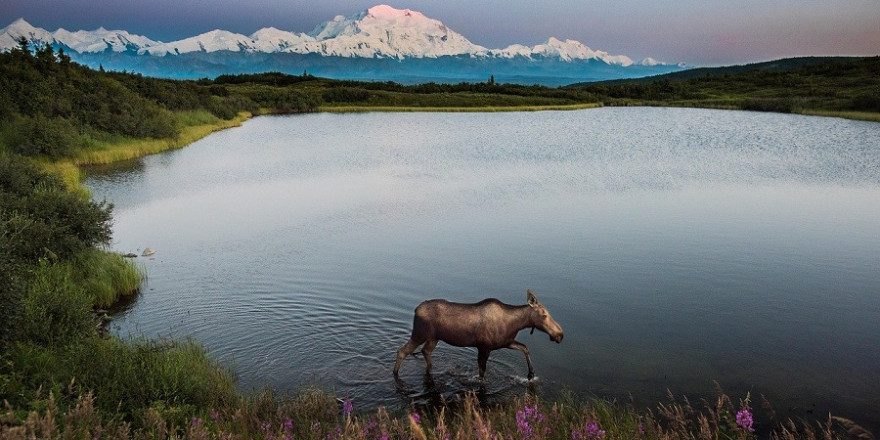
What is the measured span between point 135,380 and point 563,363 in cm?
798

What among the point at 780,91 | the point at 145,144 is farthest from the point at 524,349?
the point at 780,91

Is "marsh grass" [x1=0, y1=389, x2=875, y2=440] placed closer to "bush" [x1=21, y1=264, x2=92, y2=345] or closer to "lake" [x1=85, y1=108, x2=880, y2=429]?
"lake" [x1=85, y1=108, x2=880, y2=429]

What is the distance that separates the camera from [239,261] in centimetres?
2116

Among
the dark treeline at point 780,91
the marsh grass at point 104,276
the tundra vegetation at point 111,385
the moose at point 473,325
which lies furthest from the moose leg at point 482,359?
the dark treeline at point 780,91

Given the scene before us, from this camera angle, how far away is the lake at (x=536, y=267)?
493 inches

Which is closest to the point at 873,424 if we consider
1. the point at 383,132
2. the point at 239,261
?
the point at 239,261

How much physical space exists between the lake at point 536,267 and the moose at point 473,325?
0.71 m

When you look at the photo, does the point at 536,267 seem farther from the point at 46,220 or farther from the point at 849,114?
the point at 849,114

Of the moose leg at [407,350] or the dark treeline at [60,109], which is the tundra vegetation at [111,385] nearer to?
the dark treeline at [60,109]

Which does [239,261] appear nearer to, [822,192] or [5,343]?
[5,343]

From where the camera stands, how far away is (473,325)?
11719 millimetres

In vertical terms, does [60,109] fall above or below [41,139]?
above

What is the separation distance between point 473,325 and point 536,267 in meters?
8.89

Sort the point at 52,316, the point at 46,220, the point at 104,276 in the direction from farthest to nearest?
the point at 46,220, the point at 104,276, the point at 52,316
